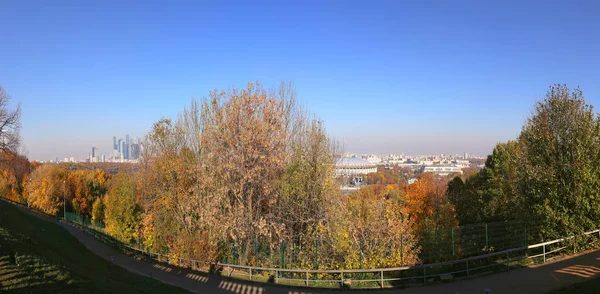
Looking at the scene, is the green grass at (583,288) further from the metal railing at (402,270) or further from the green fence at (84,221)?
the green fence at (84,221)

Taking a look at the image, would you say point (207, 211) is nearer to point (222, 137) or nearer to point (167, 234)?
point (222, 137)

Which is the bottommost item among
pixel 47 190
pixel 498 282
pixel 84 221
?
pixel 84 221

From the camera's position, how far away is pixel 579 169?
16297mm

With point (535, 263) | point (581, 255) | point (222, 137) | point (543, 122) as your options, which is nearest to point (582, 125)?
point (543, 122)

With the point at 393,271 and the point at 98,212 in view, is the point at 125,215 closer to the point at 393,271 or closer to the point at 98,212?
the point at 98,212

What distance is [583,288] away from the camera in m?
10.6

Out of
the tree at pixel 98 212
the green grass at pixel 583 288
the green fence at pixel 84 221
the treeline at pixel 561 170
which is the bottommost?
the green fence at pixel 84 221

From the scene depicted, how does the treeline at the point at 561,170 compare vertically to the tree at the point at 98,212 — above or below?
above

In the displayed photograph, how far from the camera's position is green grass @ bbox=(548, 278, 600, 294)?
404 inches

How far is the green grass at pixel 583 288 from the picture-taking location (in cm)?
1025

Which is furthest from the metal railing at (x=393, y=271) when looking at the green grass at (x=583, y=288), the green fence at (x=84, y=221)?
the green fence at (x=84, y=221)

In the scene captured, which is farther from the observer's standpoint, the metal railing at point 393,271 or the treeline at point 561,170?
the treeline at point 561,170

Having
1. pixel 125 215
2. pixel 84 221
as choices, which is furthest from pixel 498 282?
pixel 84 221

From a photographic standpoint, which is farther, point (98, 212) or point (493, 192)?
point (98, 212)
